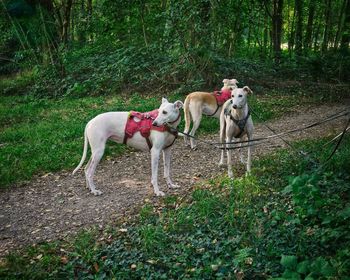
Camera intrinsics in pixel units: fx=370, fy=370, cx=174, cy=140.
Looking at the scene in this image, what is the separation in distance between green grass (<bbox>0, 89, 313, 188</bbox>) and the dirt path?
0.46 m

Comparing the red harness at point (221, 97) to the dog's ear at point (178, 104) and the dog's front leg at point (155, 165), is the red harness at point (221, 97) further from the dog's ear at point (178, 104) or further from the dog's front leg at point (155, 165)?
the dog's front leg at point (155, 165)

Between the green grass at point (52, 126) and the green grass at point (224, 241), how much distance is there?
10.9ft

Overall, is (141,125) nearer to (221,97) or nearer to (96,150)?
(96,150)

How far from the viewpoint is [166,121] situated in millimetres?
6523

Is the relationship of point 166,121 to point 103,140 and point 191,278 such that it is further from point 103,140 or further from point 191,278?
point 191,278

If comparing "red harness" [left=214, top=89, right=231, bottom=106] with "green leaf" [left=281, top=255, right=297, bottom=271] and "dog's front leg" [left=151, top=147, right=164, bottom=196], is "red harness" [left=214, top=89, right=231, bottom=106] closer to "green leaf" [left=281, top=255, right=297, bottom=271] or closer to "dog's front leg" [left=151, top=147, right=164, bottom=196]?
"dog's front leg" [left=151, top=147, right=164, bottom=196]

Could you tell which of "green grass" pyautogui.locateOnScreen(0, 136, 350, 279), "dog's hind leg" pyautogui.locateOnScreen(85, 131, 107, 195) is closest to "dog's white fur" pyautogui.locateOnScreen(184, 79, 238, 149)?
"dog's hind leg" pyautogui.locateOnScreen(85, 131, 107, 195)

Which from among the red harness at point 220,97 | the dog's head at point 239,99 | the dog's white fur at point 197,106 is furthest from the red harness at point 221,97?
the dog's head at point 239,99

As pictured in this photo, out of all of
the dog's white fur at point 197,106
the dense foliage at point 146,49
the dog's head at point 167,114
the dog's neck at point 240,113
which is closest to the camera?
the dog's head at point 167,114

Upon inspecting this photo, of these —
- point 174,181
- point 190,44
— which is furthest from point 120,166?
point 190,44

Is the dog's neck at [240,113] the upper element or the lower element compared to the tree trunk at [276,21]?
lower

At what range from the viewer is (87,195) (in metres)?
7.11

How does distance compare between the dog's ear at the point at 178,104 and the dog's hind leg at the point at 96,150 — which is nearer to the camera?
the dog's ear at the point at 178,104

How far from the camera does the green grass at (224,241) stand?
4.48 m
